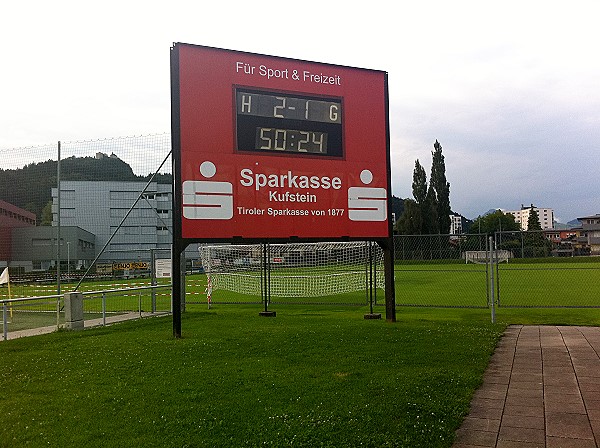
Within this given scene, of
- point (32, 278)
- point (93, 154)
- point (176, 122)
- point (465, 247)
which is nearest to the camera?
point (176, 122)

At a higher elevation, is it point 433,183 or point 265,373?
point 433,183

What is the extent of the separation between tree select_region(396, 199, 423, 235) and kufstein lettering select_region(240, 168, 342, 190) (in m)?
53.2

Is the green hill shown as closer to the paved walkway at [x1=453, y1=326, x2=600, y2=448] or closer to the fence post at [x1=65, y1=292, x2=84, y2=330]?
the fence post at [x1=65, y1=292, x2=84, y2=330]

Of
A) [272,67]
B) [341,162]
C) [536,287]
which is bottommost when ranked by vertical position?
[536,287]

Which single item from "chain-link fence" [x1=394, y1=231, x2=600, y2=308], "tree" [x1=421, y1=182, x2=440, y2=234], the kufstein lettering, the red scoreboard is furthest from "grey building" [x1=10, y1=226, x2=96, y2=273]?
"tree" [x1=421, y1=182, x2=440, y2=234]

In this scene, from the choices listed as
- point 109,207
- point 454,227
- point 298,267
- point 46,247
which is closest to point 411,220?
point 298,267

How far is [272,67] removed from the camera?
10711 mm

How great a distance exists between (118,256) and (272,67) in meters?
8.93

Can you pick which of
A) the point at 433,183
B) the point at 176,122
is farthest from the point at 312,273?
the point at 433,183

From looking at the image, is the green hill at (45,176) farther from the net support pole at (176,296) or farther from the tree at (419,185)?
the tree at (419,185)

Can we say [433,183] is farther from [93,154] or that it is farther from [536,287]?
[93,154]

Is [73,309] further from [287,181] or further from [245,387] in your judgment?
[245,387]

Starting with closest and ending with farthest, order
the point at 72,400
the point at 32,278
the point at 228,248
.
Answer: the point at 72,400
the point at 32,278
the point at 228,248

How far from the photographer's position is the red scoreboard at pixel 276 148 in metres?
10.1
